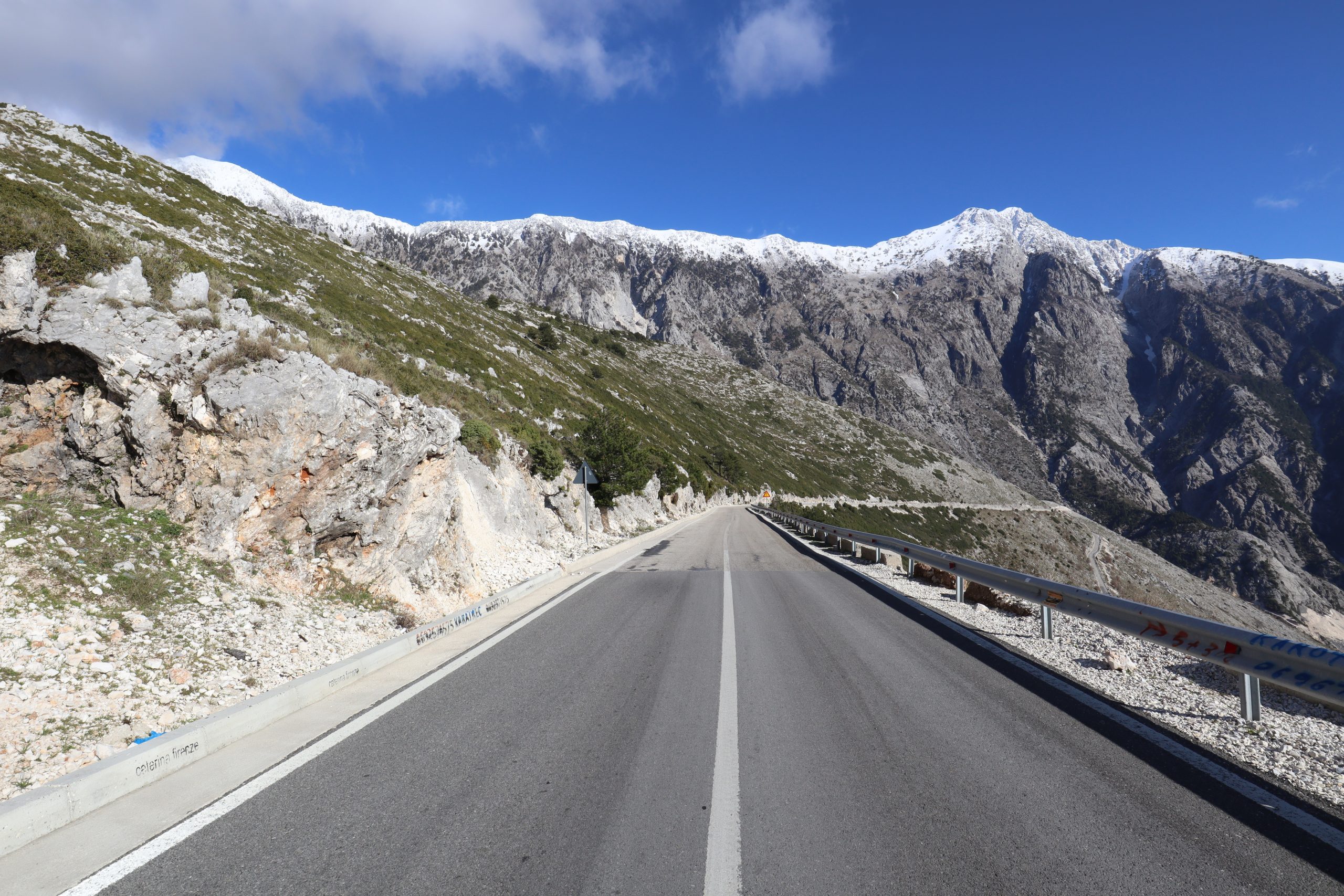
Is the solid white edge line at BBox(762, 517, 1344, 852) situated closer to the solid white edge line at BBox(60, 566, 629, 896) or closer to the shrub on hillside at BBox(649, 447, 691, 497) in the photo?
the solid white edge line at BBox(60, 566, 629, 896)

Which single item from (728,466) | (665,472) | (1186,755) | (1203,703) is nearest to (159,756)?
(1186,755)

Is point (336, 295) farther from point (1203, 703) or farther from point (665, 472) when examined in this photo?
point (1203, 703)

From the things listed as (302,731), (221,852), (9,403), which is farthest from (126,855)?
(9,403)

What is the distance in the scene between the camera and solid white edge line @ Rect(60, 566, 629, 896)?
2.92 m

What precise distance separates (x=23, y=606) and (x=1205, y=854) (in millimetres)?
9374

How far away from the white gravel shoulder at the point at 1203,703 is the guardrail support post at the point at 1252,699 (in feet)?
0.20

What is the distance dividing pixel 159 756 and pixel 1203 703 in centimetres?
874

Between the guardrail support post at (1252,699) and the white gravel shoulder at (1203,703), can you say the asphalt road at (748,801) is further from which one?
the guardrail support post at (1252,699)

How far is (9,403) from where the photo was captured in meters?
8.03

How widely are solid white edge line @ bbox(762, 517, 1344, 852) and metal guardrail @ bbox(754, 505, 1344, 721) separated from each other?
875 mm

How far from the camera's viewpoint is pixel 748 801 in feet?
12.2

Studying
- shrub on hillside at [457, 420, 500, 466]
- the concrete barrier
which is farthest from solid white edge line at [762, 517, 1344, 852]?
shrub on hillside at [457, 420, 500, 466]

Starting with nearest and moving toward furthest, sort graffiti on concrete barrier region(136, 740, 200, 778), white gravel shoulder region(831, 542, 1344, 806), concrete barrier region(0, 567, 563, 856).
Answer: concrete barrier region(0, 567, 563, 856) < graffiti on concrete barrier region(136, 740, 200, 778) < white gravel shoulder region(831, 542, 1344, 806)

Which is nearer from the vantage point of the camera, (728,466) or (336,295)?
(336,295)
